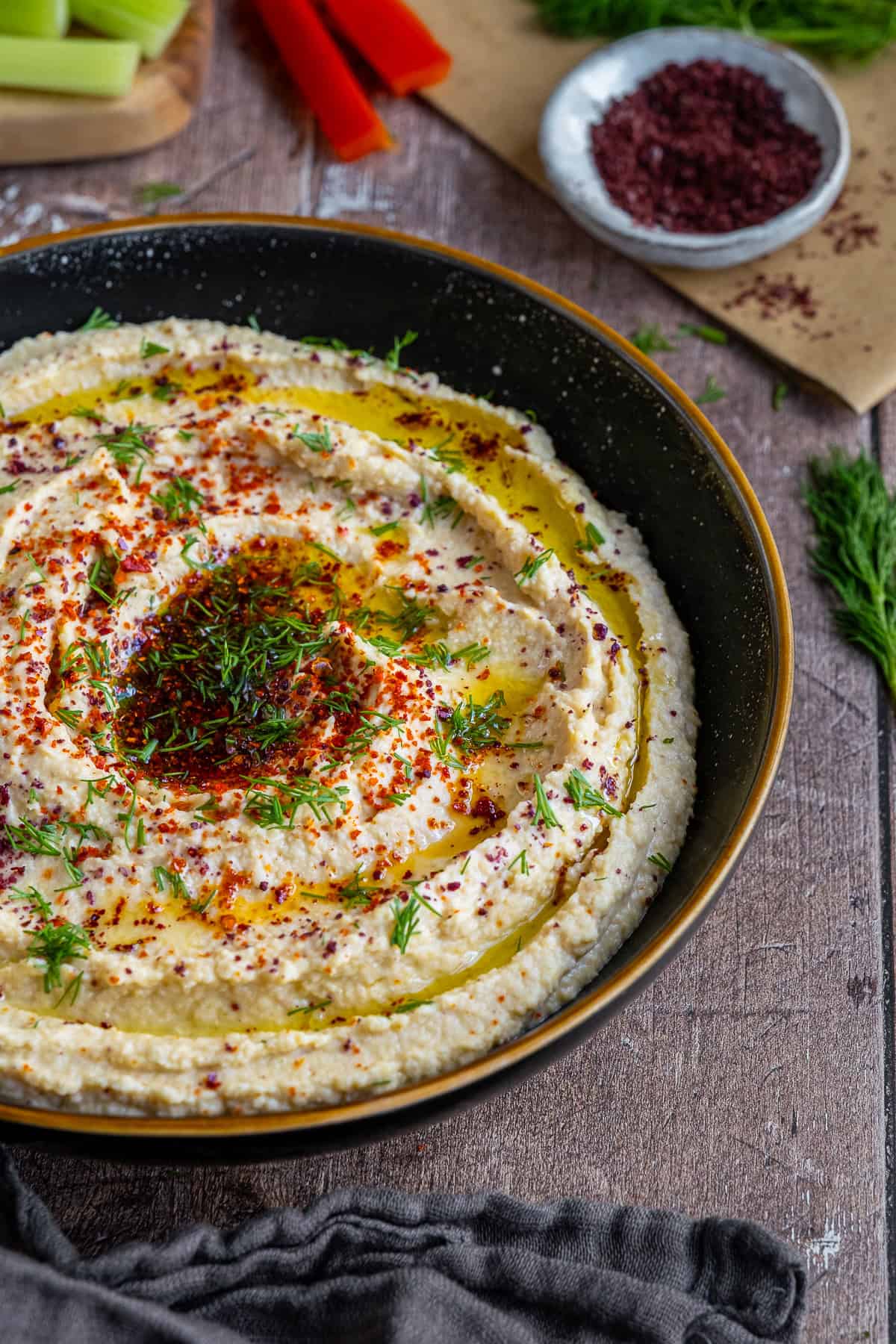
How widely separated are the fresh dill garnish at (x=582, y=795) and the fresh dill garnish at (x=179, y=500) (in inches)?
59.9

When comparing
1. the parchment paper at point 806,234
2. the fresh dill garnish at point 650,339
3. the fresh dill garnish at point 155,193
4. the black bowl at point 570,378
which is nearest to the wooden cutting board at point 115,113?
the fresh dill garnish at point 155,193

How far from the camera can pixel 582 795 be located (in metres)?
3.77

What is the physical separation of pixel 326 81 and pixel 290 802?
360 cm

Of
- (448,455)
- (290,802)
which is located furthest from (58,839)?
(448,455)

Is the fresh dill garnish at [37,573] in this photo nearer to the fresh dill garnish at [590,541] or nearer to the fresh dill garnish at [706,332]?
the fresh dill garnish at [590,541]

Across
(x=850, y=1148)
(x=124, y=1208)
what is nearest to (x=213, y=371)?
(x=124, y=1208)

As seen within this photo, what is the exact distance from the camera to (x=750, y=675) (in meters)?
4.08

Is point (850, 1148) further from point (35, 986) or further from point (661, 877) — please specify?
point (35, 986)

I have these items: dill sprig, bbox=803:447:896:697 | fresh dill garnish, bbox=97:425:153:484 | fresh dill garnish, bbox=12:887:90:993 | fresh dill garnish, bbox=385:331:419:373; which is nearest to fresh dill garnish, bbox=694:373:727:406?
dill sprig, bbox=803:447:896:697

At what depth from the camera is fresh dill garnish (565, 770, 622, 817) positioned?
12.4ft

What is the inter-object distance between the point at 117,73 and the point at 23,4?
1.75 ft

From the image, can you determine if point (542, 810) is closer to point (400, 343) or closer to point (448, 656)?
point (448, 656)

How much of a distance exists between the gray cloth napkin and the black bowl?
25.4 inches

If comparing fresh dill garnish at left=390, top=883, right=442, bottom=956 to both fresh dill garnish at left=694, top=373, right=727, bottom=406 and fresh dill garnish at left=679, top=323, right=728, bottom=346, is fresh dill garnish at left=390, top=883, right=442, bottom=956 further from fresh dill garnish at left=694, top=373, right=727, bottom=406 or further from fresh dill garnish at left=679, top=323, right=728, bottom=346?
fresh dill garnish at left=679, top=323, right=728, bottom=346
